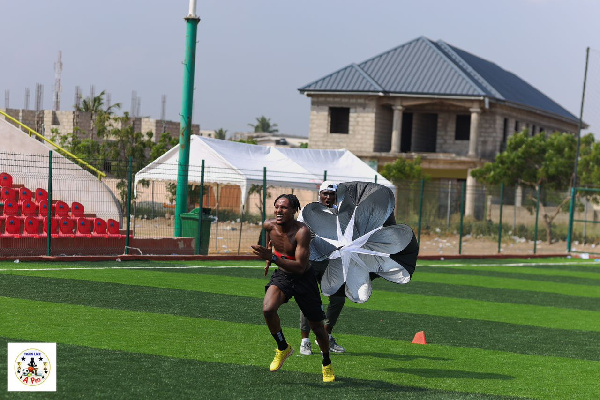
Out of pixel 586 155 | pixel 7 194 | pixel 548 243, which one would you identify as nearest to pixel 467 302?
pixel 7 194

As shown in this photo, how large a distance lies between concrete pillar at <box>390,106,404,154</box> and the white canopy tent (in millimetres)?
17750

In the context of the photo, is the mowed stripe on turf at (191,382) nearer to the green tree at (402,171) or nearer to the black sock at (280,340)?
the black sock at (280,340)

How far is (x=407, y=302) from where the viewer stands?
663 inches

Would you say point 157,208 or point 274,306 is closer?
point 274,306

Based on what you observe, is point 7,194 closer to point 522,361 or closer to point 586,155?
point 522,361

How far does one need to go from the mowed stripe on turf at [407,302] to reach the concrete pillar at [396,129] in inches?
1369

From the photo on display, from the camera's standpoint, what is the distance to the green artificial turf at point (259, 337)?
8727 millimetres

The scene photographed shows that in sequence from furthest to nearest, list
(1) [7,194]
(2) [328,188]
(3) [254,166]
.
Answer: (3) [254,166] < (1) [7,194] < (2) [328,188]

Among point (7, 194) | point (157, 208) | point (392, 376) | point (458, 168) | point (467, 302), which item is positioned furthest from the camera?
point (458, 168)

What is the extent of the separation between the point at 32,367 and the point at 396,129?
151 feet

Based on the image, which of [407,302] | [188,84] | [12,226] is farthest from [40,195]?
[407,302]

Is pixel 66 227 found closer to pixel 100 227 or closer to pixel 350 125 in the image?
pixel 100 227

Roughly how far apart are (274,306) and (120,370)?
64.1 inches

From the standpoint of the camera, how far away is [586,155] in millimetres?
44844
